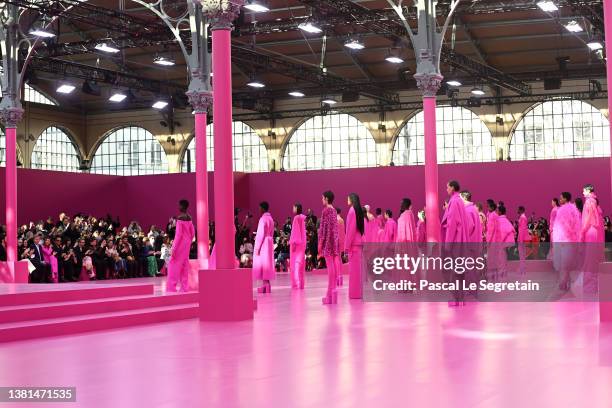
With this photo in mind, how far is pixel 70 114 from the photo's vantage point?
127 ft

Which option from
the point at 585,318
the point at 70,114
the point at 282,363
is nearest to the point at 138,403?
the point at 282,363

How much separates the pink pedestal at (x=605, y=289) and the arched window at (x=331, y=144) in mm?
27771

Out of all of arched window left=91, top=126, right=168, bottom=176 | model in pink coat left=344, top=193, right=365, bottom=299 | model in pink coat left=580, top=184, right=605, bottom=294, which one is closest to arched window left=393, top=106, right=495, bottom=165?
arched window left=91, top=126, right=168, bottom=176

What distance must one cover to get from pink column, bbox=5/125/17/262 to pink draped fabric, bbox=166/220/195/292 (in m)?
5.06

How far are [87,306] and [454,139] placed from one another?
2740cm

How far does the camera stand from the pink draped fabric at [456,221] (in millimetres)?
12672

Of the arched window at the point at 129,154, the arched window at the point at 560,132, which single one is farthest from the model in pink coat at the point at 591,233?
the arched window at the point at 129,154

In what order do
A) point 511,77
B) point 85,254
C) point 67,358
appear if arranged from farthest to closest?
1. point 511,77
2. point 85,254
3. point 67,358

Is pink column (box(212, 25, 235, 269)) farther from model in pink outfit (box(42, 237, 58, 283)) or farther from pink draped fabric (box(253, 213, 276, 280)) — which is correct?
model in pink outfit (box(42, 237, 58, 283))

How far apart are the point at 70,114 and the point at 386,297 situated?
88.6 feet

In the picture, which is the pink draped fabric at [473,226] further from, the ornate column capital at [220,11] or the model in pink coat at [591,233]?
the ornate column capital at [220,11]

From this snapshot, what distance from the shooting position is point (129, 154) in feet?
131

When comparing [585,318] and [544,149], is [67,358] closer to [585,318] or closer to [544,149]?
[585,318]

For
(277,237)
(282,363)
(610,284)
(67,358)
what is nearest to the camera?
(282,363)
